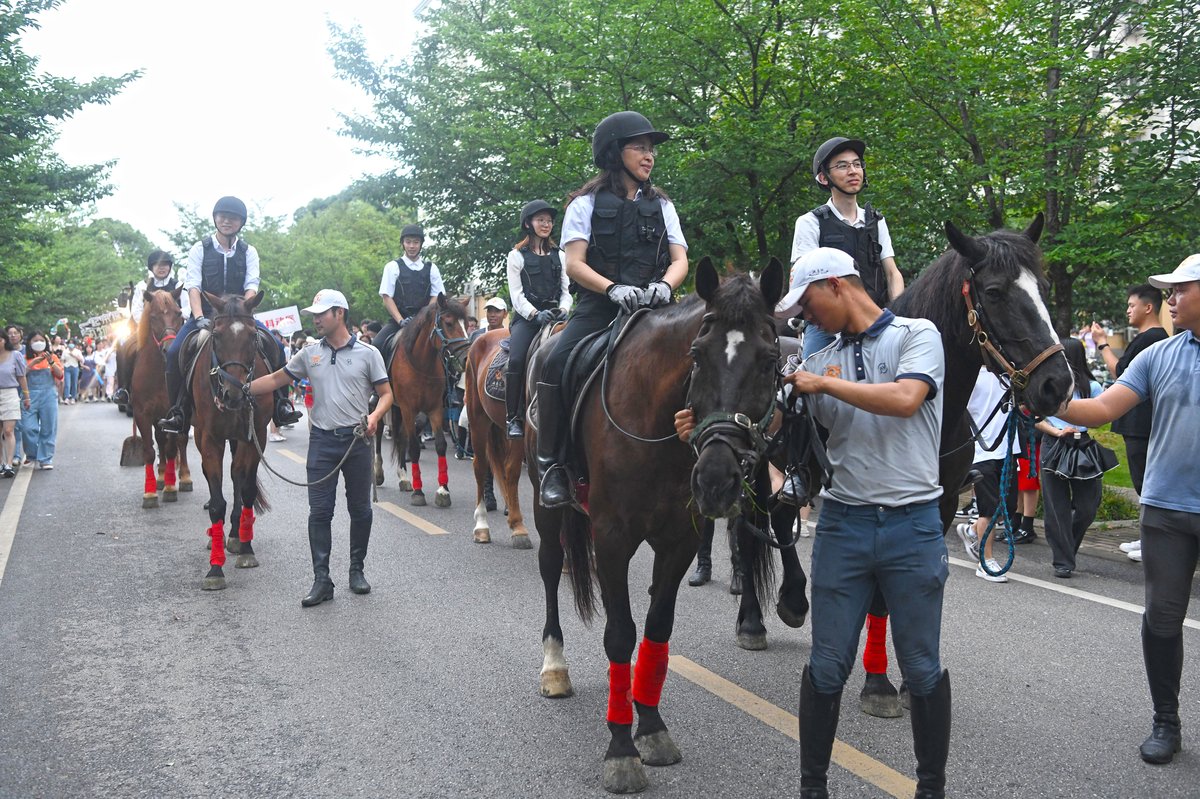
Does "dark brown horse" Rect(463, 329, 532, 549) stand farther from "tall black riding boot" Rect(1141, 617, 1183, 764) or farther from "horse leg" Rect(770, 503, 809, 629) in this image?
"tall black riding boot" Rect(1141, 617, 1183, 764)

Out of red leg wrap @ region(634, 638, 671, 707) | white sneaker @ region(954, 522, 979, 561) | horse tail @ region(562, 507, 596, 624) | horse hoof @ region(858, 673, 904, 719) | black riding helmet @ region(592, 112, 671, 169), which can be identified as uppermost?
black riding helmet @ region(592, 112, 671, 169)

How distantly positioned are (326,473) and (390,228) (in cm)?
4408

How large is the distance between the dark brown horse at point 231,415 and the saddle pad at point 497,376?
195 cm

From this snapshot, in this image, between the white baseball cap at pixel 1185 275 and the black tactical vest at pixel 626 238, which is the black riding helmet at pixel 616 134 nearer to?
the black tactical vest at pixel 626 238

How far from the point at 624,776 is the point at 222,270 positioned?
24.5 ft

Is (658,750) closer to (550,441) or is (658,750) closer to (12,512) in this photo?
(550,441)

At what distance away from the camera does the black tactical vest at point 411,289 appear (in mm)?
13586

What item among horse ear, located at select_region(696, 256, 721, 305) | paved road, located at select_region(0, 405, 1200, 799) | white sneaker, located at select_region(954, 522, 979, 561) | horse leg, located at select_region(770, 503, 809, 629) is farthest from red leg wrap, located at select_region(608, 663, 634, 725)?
white sneaker, located at select_region(954, 522, 979, 561)

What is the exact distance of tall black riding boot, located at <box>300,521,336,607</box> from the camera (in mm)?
7344

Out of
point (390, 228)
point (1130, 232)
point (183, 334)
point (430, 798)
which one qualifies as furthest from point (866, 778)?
point (390, 228)

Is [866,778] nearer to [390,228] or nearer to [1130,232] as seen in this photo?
[1130,232]

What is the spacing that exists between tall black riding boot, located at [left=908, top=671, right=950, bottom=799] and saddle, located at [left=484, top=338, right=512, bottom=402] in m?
6.19

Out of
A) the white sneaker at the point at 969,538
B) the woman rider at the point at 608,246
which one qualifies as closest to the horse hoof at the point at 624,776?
the woman rider at the point at 608,246

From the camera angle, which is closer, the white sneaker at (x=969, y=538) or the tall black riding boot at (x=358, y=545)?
the tall black riding boot at (x=358, y=545)
